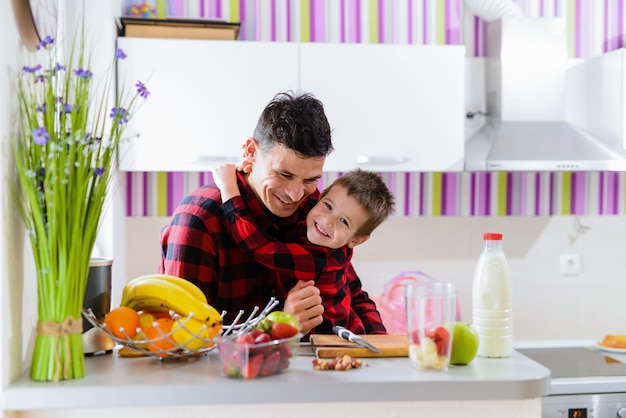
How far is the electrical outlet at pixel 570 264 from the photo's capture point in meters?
3.66

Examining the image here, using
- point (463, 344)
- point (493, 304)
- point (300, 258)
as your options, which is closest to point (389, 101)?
point (300, 258)

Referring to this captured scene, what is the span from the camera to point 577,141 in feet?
10.8

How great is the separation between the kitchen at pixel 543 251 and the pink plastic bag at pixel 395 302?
0.32ft

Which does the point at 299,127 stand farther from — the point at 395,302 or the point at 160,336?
the point at 395,302

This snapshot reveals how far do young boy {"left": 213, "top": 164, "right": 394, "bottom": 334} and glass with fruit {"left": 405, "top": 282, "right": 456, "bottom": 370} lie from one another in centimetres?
53

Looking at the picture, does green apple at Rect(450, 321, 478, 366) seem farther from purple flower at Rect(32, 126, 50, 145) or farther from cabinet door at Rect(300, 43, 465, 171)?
cabinet door at Rect(300, 43, 465, 171)

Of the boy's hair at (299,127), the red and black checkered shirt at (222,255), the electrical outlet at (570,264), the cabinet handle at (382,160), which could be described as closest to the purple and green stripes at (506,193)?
the electrical outlet at (570,264)

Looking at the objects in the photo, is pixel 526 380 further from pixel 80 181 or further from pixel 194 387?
pixel 80 181

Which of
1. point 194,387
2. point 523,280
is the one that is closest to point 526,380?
point 194,387

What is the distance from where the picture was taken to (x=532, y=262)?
365 centimetres

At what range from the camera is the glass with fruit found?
128cm

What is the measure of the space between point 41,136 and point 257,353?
1.52ft

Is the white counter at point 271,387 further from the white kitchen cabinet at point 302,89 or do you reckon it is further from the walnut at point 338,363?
the white kitchen cabinet at point 302,89

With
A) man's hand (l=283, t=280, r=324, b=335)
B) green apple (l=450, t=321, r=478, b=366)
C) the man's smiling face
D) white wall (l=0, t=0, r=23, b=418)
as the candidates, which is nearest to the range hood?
the man's smiling face
